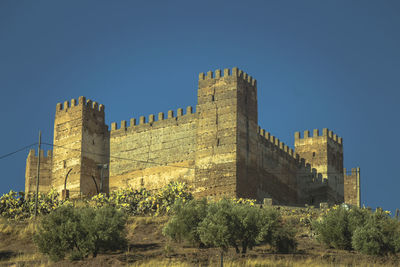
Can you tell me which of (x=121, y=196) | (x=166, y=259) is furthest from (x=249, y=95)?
(x=166, y=259)

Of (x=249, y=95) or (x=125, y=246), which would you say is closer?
(x=125, y=246)

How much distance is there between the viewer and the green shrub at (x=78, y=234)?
101 ft

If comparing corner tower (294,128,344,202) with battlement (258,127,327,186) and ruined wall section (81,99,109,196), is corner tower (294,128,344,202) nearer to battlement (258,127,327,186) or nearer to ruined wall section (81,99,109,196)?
battlement (258,127,327,186)

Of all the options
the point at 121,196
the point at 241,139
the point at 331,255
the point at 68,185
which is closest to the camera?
the point at 331,255

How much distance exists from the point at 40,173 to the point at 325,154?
22432mm

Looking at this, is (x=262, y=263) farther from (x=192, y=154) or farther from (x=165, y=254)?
(x=192, y=154)

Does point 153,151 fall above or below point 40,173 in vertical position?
above

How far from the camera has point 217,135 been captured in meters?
47.3

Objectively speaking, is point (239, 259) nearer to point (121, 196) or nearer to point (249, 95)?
point (121, 196)

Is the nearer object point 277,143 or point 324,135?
point 277,143

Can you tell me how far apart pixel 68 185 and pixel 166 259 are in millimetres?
23786

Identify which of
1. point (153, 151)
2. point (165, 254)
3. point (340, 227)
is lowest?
point (165, 254)

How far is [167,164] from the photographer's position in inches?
1960

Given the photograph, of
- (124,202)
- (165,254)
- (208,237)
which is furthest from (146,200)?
(165,254)
